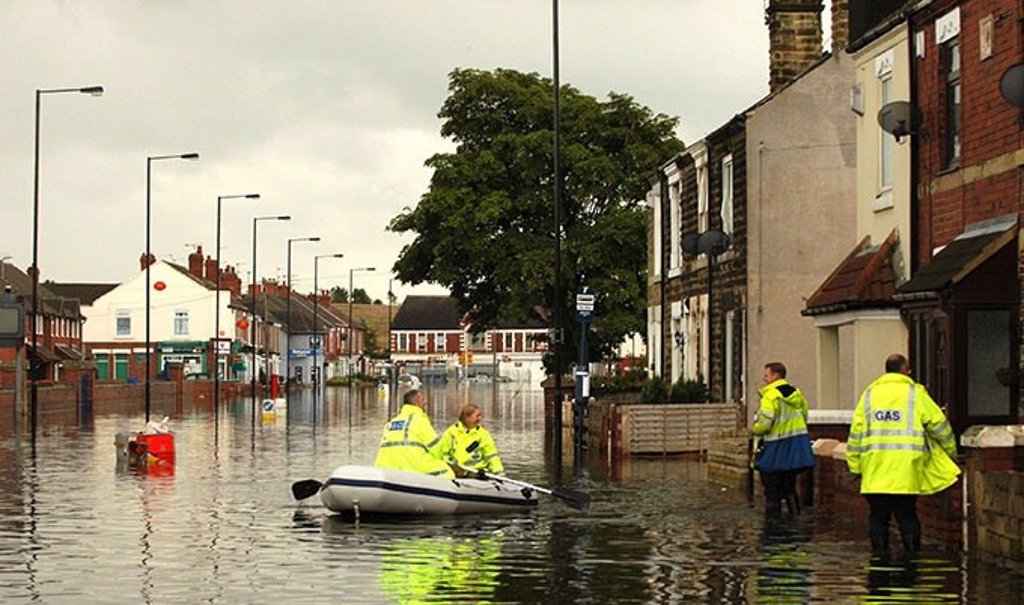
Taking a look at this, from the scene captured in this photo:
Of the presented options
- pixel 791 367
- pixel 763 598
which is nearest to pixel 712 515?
pixel 763 598

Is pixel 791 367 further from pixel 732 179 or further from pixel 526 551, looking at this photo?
pixel 526 551

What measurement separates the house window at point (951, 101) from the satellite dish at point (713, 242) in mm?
14688

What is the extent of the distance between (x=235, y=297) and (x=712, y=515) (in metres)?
124

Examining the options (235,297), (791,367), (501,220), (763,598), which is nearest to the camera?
(763,598)

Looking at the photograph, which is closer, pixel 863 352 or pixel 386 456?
pixel 386 456

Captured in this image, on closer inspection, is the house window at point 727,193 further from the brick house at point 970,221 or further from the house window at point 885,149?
the brick house at point 970,221

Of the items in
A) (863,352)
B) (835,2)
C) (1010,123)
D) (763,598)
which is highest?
(835,2)

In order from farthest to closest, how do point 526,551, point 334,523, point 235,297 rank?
point 235,297, point 334,523, point 526,551

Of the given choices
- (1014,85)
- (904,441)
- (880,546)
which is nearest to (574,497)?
(880,546)

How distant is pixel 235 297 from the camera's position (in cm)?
14575

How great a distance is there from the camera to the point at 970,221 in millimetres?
24188

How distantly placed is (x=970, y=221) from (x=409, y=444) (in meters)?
7.26

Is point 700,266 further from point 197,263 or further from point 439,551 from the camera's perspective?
point 197,263

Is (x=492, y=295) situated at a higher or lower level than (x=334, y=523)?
higher
